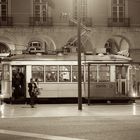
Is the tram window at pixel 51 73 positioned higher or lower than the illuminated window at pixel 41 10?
lower

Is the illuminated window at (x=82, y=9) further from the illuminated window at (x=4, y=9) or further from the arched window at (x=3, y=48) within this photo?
the arched window at (x=3, y=48)

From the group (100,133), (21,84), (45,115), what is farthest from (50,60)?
(100,133)

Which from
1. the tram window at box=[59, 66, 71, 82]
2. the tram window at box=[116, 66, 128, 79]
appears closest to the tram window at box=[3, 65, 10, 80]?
the tram window at box=[59, 66, 71, 82]

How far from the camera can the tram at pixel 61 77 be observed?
1133 inches

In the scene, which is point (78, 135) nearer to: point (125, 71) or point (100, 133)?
point (100, 133)

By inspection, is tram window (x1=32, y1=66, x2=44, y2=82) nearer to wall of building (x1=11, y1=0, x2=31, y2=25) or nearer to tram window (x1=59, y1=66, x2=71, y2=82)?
tram window (x1=59, y1=66, x2=71, y2=82)

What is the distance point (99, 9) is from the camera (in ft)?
131

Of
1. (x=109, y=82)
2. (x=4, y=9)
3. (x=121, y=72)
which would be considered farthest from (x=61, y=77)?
(x=4, y=9)

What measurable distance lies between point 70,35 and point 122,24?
430 centimetres

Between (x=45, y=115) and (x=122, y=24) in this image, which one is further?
(x=122, y=24)

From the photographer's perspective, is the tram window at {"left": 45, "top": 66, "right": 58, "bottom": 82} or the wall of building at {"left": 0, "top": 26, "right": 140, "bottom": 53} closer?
the tram window at {"left": 45, "top": 66, "right": 58, "bottom": 82}

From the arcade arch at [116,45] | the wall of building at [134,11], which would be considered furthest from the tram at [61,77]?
the arcade arch at [116,45]

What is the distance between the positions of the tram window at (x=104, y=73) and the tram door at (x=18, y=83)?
173 inches

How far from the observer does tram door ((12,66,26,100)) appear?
2882 cm
